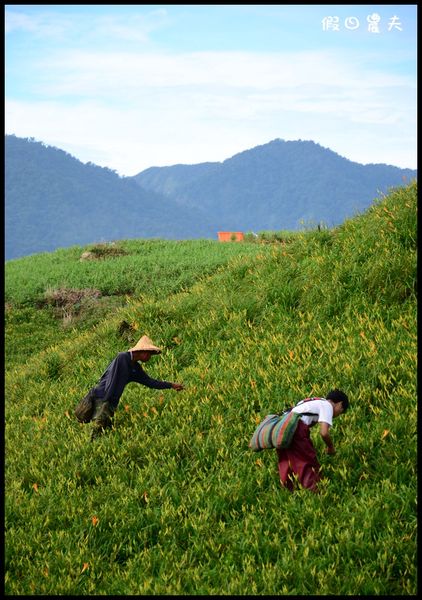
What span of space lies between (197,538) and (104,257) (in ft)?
76.3

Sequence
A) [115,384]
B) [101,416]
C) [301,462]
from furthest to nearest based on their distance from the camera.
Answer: [101,416], [115,384], [301,462]

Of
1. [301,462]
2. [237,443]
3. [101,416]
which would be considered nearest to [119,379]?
[101,416]

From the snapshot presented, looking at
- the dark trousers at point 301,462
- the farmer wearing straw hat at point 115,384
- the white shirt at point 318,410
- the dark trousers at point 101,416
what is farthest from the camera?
the dark trousers at point 101,416

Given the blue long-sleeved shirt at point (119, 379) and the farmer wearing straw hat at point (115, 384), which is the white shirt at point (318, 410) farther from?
the blue long-sleeved shirt at point (119, 379)

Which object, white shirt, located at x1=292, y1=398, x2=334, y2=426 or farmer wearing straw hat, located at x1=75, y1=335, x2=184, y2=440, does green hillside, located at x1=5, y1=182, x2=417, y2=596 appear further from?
white shirt, located at x1=292, y1=398, x2=334, y2=426

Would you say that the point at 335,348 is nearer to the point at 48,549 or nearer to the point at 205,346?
the point at 205,346

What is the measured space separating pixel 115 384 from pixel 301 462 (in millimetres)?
3162

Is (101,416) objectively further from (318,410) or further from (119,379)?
(318,410)

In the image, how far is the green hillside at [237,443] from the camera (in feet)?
20.4

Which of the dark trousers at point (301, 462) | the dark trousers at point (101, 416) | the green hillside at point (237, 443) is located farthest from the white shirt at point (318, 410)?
the dark trousers at point (101, 416)

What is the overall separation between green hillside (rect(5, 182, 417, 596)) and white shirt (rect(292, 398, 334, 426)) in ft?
2.07

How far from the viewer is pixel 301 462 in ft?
22.5

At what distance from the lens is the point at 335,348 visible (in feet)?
30.9

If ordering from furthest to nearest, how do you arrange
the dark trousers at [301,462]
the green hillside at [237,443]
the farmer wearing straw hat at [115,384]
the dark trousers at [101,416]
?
the dark trousers at [101,416] < the farmer wearing straw hat at [115,384] < the dark trousers at [301,462] < the green hillside at [237,443]
